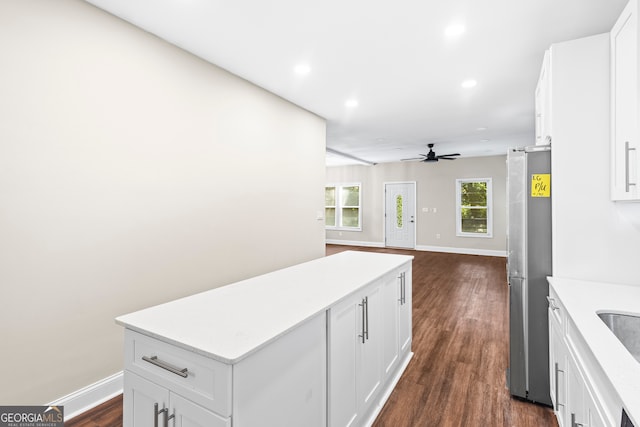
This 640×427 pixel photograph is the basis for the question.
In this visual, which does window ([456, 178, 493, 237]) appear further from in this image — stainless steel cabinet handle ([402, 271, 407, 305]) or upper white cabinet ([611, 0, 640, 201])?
upper white cabinet ([611, 0, 640, 201])

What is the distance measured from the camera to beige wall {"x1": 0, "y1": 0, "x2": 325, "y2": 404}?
70.6 inches

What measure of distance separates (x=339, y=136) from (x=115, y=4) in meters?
4.14

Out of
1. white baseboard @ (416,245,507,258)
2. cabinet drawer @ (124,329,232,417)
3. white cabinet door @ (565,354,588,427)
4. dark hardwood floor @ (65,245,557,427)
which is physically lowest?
dark hardwood floor @ (65,245,557,427)

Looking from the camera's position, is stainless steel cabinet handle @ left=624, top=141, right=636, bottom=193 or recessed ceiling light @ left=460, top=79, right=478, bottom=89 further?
recessed ceiling light @ left=460, top=79, right=478, bottom=89

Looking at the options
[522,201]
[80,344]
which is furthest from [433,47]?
[80,344]

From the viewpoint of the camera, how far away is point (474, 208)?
817 cm

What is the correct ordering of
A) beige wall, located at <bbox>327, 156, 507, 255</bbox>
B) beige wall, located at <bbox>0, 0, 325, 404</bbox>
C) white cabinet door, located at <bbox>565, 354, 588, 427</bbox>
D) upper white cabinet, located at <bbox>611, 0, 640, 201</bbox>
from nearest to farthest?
white cabinet door, located at <bbox>565, 354, 588, 427</bbox>
upper white cabinet, located at <bbox>611, 0, 640, 201</bbox>
beige wall, located at <bbox>0, 0, 325, 404</bbox>
beige wall, located at <bbox>327, 156, 507, 255</bbox>

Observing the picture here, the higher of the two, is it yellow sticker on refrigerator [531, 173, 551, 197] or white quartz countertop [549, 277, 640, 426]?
yellow sticker on refrigerator [531, 173, 551, 197]

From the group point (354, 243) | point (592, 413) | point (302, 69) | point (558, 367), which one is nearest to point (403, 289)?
point (558, 367)

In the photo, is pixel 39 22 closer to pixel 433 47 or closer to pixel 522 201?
pixel 433 47

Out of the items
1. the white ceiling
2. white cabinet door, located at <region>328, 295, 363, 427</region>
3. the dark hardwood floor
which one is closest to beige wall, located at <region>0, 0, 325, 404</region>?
the white ceiling

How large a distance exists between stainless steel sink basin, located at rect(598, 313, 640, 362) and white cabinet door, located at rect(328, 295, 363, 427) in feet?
3.99

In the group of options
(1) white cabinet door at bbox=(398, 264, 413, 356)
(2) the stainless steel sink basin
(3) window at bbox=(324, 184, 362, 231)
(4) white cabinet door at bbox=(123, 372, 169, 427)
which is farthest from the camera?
(3) window at bbox=(324, 184, 362, 231)

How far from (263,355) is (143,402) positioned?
1.84 feet
